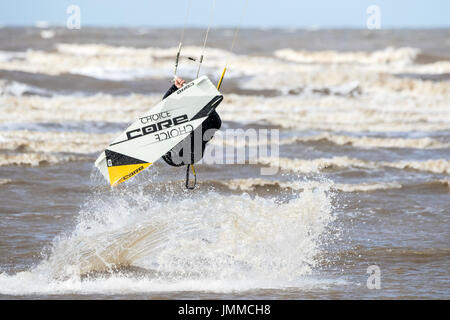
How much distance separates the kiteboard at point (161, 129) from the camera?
8.30m

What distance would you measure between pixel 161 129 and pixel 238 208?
1474mm

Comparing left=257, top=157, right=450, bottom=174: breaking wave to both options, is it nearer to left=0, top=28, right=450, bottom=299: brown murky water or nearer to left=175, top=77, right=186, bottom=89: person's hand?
left=0, top=28, right=450, bottom=299: brown murky water

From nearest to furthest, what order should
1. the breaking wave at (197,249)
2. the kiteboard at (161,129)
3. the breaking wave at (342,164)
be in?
the kiteboard at (161,129)
the breaking wave at (197,249)
the breaking wave at (342,164)

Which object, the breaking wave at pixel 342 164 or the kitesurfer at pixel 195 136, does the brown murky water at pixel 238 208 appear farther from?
the kitesurfer at pixel 195 136

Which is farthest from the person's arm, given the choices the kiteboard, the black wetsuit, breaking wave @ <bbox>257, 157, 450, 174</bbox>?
breaking wave @ <bbox>257, 157, 450, 174</bbox>

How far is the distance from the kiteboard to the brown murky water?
112 centimetres

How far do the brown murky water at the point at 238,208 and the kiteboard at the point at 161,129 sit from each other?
1124 mm

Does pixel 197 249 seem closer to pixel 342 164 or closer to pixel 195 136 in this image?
pixel 195 136

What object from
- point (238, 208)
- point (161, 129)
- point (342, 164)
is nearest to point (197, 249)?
point (238, 208)

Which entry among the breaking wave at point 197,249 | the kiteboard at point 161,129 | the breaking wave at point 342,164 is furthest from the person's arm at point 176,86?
the breaking wave at point 342,164

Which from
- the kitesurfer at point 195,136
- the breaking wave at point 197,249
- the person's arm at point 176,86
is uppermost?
the person's arm at point 176,86

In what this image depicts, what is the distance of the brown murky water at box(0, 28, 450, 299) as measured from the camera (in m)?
8.69

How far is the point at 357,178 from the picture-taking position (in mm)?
15203
